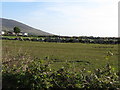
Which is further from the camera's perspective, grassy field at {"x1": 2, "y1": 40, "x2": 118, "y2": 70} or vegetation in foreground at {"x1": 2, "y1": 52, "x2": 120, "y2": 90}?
grassy field at {"x1": 2, "y1": 40, "x2": 118, "y2": 70}

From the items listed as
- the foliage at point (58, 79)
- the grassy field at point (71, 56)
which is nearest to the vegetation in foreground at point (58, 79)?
the foliage at point (58, 79)

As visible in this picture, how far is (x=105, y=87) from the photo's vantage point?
5496 millimetres

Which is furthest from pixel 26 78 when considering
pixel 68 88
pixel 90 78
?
pixel 90 78

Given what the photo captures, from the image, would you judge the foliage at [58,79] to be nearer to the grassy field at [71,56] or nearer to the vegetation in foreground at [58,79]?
the vegetation in foreground at [58,79]

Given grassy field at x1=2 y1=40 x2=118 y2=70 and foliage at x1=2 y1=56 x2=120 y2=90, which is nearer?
foliage at x1=2 y1=56 x2=120 y2=90

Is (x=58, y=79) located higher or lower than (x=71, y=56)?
higher

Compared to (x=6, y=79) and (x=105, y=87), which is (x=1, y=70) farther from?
(x=105, y=87)

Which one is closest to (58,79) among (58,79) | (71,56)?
(58,79)

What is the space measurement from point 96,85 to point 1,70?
3026 millimetres

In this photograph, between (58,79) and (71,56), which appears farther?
(71,56)

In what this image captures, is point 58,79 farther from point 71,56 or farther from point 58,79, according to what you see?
point 71,56

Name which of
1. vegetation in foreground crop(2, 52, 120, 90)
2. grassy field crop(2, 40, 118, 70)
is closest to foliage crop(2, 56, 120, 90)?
vegetation in foreground crop(2, 52, 120, 90)

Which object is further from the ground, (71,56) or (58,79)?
(58,79)

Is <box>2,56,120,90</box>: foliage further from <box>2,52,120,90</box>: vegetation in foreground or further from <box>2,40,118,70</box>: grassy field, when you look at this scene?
<box>2,40,118,70</box>: grassy field
